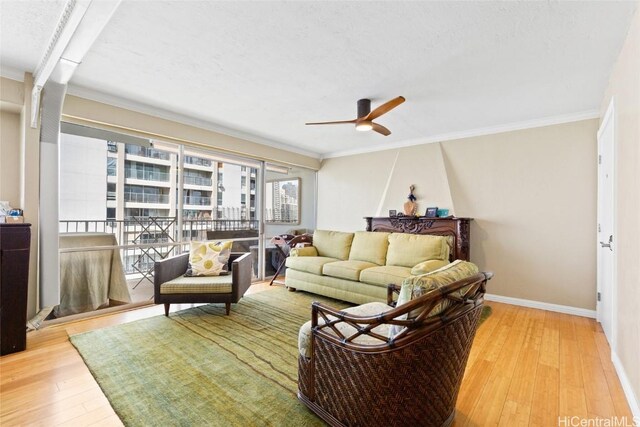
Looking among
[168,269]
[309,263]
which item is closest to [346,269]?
[309,263]

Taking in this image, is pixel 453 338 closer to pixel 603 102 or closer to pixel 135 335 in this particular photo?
pixel 135 335

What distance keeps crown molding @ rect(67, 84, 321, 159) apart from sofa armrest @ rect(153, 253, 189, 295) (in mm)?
1815

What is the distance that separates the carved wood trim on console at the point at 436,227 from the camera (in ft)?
13.4

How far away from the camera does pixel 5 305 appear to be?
7.73ft

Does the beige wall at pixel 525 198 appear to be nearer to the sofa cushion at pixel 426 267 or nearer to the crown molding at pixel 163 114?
the sofa cushion at pixel 426 267

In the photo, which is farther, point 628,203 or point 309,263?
point 309,263

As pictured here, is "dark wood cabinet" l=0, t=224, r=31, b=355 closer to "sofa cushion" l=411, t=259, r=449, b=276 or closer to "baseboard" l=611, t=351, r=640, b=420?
"sofa cushion" l=411, t=259, r=449, b=276

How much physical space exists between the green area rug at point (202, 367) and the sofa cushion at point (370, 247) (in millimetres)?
1246

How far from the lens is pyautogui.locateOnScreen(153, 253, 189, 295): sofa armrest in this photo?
3.13 meters

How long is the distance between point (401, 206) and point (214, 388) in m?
3.91

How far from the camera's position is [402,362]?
128 centimetres

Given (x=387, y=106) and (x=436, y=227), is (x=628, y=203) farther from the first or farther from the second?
(x=436, y=227)

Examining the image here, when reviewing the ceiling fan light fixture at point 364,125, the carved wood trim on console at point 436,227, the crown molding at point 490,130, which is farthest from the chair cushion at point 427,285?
the crown molding at point 490,130

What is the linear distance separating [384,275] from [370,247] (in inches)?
32.0
